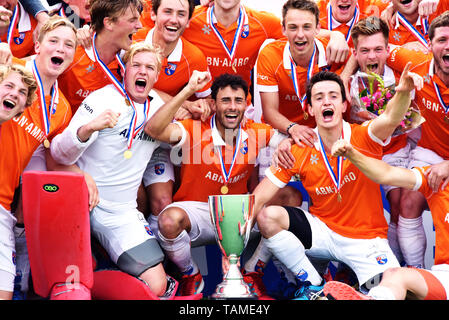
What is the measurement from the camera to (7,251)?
3771 mm

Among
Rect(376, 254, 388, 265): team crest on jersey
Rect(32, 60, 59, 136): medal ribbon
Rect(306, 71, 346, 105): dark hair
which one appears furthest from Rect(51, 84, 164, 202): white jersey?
Rect(376, 254, 388, 265): team crest on jersey

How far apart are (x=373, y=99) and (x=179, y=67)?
1.49 metres

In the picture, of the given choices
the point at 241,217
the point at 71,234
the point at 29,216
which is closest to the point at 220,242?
the point at 241,217

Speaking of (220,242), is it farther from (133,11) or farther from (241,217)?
(133,11)

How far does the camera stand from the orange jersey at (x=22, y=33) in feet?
15.8

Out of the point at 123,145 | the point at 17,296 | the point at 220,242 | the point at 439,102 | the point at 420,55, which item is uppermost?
the point at 420,55

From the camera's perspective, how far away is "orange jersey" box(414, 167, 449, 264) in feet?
12.6

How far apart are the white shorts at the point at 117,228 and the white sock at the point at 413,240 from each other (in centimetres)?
179

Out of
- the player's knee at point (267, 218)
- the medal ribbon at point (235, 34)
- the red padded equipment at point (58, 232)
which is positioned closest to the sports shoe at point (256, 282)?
the player's knee at point (267, 218)

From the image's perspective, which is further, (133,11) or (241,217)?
(133,11)

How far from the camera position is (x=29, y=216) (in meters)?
3.61
